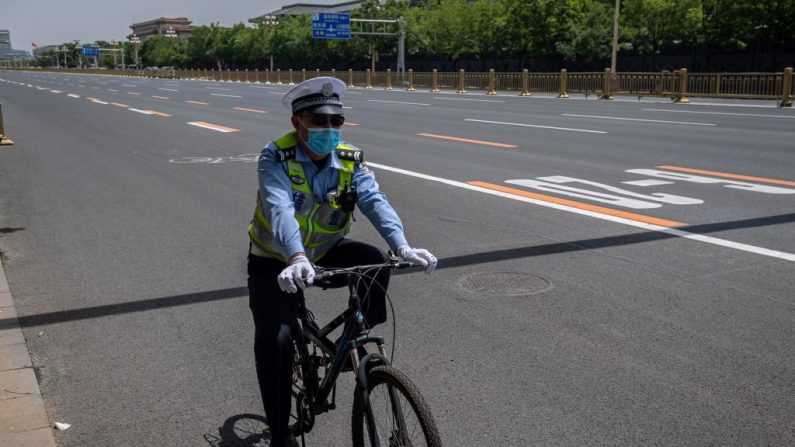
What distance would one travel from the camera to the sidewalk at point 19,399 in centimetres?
388

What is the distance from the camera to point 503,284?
6.41 meters

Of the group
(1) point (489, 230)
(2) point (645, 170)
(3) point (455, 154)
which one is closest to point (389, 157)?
(3) point (455, 154)

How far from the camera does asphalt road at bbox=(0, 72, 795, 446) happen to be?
4.11 metres

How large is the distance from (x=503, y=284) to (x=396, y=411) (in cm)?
357

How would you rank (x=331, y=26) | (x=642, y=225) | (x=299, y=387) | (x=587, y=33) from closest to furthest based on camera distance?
1. (x=299, y=387)
2. (x=642, y=225)
3. (x=587, y=33)
4. (x=331, y=26)

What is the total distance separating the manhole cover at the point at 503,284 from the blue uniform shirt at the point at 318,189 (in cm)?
291

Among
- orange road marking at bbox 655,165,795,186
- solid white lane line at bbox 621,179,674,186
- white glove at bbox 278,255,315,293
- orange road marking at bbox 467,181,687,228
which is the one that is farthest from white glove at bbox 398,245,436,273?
orange road marking at bbox 655,165,795,186

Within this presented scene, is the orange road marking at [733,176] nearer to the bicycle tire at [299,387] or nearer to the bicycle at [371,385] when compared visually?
the bicycle tire at [299,387]

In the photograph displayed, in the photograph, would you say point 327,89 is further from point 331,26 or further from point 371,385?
point 331,26

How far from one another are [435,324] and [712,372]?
178cm

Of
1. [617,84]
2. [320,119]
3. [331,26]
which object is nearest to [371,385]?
[320,119]

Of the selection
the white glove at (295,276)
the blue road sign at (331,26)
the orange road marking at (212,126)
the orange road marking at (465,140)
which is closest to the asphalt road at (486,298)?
the white glove at (295,276)

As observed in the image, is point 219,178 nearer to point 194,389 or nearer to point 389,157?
point 389,157

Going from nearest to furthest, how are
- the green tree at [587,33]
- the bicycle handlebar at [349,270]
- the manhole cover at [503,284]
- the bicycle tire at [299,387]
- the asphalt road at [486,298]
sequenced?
1. the bicycle handlebar at [349,270]
2. the bicycle tire at [299,387]
3. the asphalt road at [486,298]
4. the manhole cover at [503,284]
5. the green tree at [587,33]
